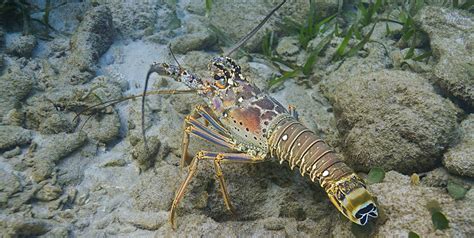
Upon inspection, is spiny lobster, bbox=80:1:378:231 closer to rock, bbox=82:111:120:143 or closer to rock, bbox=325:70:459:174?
rock, bbox=325:70:459:174

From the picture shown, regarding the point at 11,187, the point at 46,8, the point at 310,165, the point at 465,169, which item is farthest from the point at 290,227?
the point at 46,8

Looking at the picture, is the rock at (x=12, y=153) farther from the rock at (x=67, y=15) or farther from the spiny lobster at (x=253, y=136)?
the rock at (x=67, y=15)

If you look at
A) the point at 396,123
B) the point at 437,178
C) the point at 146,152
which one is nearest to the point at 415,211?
the point at 437,178

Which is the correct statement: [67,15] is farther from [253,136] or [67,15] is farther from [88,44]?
[253,136]

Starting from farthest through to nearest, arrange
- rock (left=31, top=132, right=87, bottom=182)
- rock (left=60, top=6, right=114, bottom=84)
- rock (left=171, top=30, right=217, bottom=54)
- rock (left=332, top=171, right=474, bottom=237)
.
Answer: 1. rock (left=171, top=30, right=217, bottom=54)
2. rock (left=60, top=6, right=114, bottom=84)
3. rock (left=31, top=132, right=87, bottom=182)
4. rock (left=332, top=171, right=474, bottom=237)

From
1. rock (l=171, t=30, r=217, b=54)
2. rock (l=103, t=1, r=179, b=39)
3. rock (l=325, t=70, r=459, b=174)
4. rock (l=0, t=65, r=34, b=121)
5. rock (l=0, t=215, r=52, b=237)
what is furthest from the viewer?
rock (l=103, t=1, r=179, b=39)

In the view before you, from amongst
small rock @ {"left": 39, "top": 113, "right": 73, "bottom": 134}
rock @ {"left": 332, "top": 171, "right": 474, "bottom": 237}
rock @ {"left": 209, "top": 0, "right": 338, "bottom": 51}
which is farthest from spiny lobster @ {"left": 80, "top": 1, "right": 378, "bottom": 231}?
rock @ {"left": 209, "top": 0, "right": 338, "bottom": 51}
